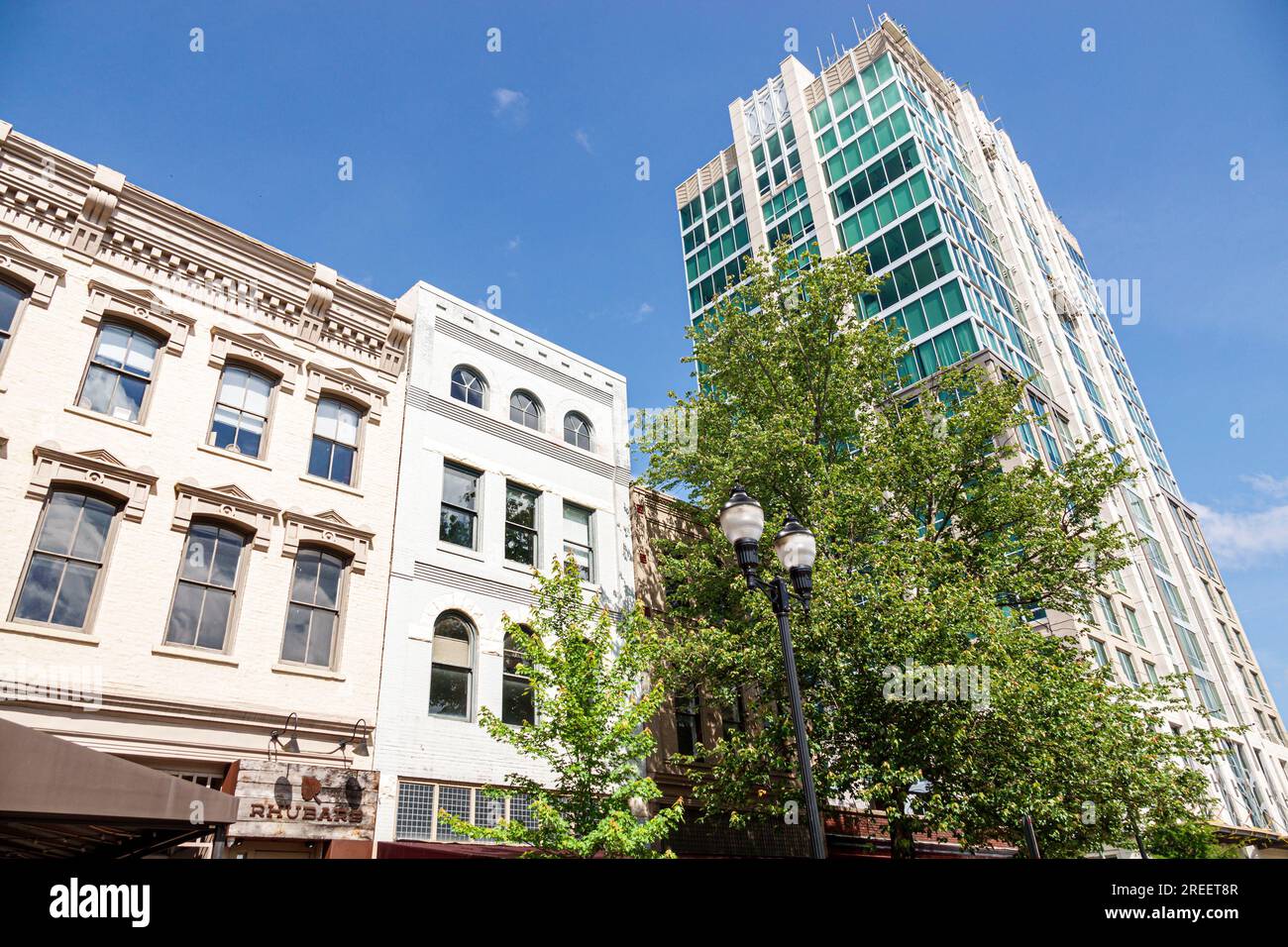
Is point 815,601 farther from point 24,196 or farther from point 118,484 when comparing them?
point 24,196

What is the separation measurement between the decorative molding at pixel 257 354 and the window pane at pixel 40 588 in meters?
4.72

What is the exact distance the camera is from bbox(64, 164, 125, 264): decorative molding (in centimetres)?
1448

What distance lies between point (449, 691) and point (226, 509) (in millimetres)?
5361

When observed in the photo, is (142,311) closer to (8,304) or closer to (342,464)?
(8,304)

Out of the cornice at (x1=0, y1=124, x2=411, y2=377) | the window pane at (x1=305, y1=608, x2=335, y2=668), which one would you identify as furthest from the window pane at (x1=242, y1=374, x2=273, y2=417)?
the window pane at (x1=305, y1=608, x2=335, y2=668)

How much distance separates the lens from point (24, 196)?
14094 mm

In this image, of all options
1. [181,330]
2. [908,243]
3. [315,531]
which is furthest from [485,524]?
[908,243]

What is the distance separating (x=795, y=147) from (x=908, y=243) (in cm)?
1517

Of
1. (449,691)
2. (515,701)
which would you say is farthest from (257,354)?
(515,701)

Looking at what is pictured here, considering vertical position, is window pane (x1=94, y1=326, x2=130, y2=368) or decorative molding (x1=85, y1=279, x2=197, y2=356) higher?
decorative molding (x1=85, y1=279, x2=197, y2=356)

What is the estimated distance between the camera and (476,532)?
17828 millimetres

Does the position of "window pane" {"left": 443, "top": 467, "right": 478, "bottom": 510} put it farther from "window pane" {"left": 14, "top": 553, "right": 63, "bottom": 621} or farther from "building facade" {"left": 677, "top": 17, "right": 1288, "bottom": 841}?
"building facade" {"left": 677, "top": 17, "right": 1288, "bottom": 841}

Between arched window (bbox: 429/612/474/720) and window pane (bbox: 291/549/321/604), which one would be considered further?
arched window (bbox: 429/612/474/720)

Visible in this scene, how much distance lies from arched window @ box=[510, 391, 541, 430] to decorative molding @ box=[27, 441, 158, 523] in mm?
8506
